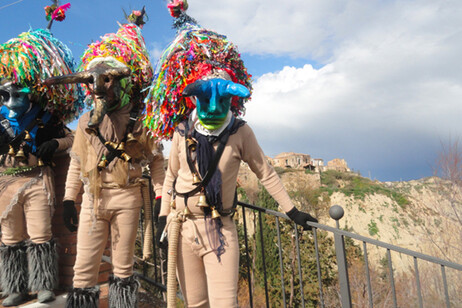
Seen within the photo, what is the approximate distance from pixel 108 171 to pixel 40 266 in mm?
1146

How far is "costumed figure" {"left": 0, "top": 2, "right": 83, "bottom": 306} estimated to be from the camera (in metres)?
2.78

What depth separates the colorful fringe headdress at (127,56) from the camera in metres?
2.51

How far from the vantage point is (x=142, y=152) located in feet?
8.27

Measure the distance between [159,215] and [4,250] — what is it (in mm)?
1695

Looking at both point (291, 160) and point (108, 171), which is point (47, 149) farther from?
point (291, 160)

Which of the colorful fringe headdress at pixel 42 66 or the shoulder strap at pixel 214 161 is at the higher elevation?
→ the colorful fringe headdress at pixel 42 66

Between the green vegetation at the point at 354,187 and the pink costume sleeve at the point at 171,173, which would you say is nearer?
the pink costume sleeve at the point at 171,173

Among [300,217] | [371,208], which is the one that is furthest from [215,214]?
[371,208]

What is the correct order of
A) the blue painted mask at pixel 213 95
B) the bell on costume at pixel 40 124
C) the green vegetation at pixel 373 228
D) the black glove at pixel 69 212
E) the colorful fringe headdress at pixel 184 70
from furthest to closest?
the green vegetation at pixel 373 228 → the bell on costume at pixel 40 124 → the black glove at pixel 69 212 → the colorful fringe headdress at pixel 184 70 → the blue painted mask at pixel 213 95

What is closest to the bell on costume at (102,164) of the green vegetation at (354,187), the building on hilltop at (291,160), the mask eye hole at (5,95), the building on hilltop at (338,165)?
the mask eye hole at (5,95)

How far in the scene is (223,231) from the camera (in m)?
1.92

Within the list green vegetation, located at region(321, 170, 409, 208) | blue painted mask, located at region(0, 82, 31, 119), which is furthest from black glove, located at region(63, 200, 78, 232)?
green vegetation, located at region(321, 170, 409, 208)

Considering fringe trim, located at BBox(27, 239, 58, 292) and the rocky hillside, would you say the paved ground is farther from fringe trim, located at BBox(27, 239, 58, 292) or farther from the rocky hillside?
the rocky hillside

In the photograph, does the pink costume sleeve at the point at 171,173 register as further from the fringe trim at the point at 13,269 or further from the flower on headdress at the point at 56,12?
the flower on headdress at the point at 56,12
